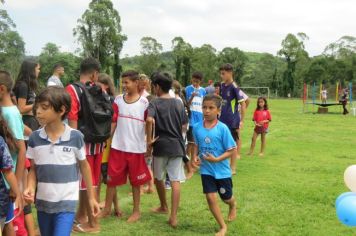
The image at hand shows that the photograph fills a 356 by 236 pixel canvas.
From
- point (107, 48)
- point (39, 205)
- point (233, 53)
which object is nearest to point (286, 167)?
point (39, 205)

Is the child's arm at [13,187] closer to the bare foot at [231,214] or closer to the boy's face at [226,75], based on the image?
the bare foot at [231,214]

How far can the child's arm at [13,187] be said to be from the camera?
3.15 metres

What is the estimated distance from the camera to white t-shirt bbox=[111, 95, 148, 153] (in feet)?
17.4

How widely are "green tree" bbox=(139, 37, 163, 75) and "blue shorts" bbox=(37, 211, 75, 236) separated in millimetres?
58436

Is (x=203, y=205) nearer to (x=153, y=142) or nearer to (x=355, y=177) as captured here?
(x=153, y=142)

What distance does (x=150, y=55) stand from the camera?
63031mm

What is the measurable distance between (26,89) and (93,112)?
931 millimetres

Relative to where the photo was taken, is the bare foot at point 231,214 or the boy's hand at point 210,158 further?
the bare foot at point 231,214

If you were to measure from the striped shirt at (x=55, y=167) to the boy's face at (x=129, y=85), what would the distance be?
6.22 feet

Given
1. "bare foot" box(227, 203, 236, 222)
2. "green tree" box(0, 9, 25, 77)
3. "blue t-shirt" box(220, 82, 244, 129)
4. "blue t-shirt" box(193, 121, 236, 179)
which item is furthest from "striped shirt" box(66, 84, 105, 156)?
"green tree" box(0, 9, 25, 77)

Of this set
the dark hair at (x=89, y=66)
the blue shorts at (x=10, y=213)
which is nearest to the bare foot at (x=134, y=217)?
the dark hair at (x=89, y=66)

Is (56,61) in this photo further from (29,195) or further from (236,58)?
(29,195)

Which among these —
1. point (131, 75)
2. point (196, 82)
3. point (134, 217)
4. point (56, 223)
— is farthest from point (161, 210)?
point (196, 82)

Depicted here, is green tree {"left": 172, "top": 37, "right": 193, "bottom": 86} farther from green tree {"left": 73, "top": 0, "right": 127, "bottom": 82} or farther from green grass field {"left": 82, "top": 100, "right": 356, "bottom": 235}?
green grass field {"left": 82, "top": 100, "right": 356, "bottom": 235}
